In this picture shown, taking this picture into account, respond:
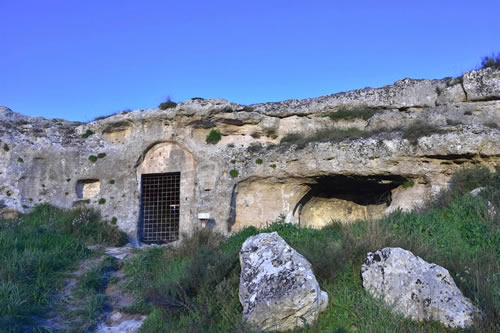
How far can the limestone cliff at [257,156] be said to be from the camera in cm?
1188

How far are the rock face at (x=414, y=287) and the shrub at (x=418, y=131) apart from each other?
687cm

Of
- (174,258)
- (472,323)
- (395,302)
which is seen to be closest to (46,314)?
(174,258)

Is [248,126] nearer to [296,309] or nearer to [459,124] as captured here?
[459,124]

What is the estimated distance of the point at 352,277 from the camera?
553 cm

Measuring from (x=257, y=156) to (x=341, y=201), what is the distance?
3.17 m

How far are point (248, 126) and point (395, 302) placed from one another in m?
9.92

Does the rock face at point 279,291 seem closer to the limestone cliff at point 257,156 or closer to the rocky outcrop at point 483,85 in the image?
the limestone cliff at point 257,156

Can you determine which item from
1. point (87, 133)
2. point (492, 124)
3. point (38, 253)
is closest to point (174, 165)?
point (87, 133)

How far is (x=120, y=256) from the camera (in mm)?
10141

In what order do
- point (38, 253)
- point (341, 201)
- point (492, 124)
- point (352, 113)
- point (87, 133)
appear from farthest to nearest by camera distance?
point (87, 133)
point (341, 201)
point (352, 113)
point (492, 124)
point (38, 253)

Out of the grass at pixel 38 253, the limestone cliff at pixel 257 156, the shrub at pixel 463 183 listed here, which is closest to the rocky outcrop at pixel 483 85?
the limestone cliff at pixel 257 156

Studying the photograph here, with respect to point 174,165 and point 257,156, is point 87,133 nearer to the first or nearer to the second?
point 174,165

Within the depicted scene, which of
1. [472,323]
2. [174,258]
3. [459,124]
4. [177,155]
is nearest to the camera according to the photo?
[472,323]

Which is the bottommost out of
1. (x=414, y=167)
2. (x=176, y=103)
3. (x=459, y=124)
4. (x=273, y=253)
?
(x=273, y=253)
